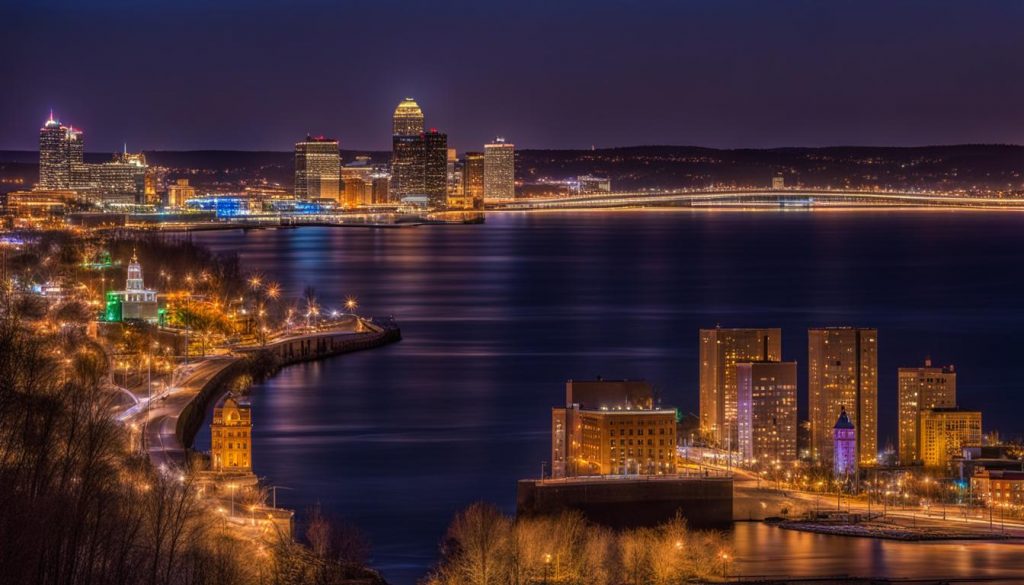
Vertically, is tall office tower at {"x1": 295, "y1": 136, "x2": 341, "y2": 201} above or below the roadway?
above

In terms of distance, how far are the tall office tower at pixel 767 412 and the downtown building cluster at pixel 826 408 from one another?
0.01m

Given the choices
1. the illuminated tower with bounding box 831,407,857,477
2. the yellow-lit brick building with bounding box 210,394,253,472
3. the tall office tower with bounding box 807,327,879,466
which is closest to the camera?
the yellow-lit brick building with bounding box 210,394,253,472

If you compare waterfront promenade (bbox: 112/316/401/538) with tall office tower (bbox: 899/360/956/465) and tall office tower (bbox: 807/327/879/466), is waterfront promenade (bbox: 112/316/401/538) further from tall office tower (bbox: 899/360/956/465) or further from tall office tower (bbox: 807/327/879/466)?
tall office tower (bbox: 899/360/956/465)

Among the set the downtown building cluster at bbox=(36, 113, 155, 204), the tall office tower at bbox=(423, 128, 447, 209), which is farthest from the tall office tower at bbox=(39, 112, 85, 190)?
the tall office tower at bbox=(423, 128, 447, 209)

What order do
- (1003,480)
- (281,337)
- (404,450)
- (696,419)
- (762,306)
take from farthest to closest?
(762,306) < (281,337) < (696,419) < (404,450) < (1003,480)

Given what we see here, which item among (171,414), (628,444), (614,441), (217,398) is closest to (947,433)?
(628,444)

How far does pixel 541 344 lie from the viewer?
107ft

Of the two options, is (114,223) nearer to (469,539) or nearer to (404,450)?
(404,450)

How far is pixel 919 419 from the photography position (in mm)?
20984

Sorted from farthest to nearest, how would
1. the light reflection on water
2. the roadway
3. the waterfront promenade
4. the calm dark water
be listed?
1. the roadway
2. the calm dark water
3. the waterfront promenade
4. the light reflection on water

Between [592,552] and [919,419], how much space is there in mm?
7951

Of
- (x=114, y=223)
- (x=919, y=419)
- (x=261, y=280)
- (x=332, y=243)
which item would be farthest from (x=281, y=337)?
(x=114, y=223)

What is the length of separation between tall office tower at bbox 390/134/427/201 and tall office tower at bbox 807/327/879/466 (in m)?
101

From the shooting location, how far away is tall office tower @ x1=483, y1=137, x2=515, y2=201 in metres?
136
